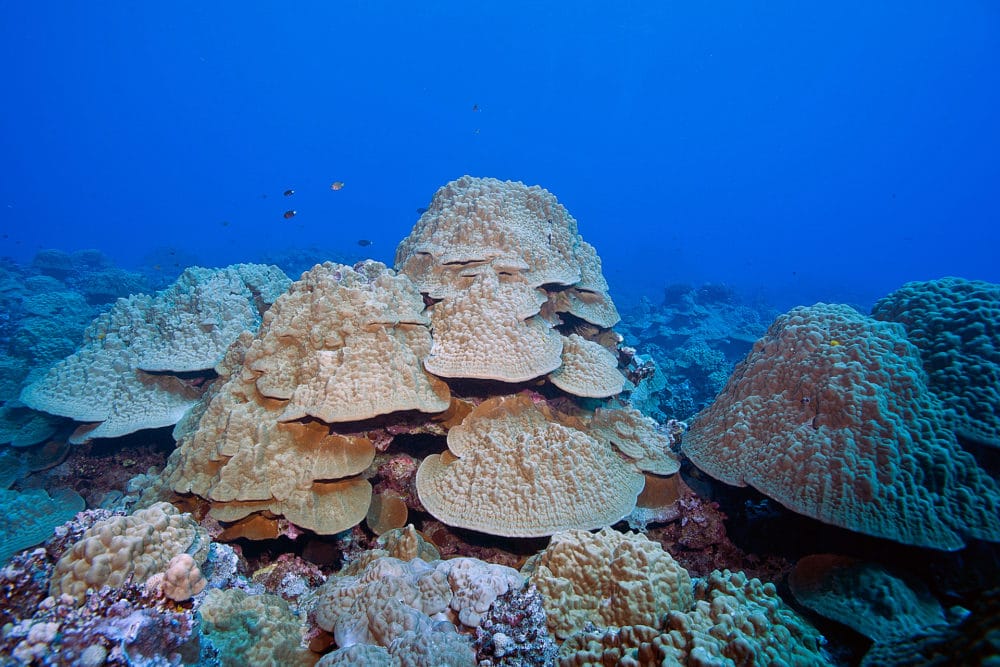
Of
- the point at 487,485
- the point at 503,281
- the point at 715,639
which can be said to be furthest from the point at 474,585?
the point at 503,281

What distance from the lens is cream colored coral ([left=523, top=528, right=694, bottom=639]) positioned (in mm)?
2836

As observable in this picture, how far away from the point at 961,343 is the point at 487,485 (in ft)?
15.0

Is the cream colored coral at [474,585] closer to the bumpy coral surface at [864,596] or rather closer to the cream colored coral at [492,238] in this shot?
the bumpy coral surface at [864,596]

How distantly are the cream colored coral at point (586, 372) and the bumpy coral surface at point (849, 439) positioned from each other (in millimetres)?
1023

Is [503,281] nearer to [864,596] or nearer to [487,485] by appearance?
[487,485]

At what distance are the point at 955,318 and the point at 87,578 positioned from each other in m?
6.88

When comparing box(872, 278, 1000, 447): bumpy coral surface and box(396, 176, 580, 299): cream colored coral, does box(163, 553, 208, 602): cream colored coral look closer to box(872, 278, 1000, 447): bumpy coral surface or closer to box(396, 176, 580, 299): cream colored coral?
box(396, 176, 580, 299): cream colored coral

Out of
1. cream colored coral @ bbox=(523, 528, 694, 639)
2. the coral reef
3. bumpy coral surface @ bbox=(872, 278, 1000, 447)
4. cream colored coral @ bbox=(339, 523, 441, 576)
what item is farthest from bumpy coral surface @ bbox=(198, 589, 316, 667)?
the coral reef

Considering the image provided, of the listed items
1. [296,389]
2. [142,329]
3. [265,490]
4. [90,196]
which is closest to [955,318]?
[296,389]

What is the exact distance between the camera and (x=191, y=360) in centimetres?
528

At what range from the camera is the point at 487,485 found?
3.75 metres

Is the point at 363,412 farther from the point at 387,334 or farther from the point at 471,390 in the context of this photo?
the point at 471,390

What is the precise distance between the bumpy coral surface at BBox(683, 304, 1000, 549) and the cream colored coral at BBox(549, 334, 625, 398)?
102 cm

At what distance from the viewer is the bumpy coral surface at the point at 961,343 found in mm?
3652
